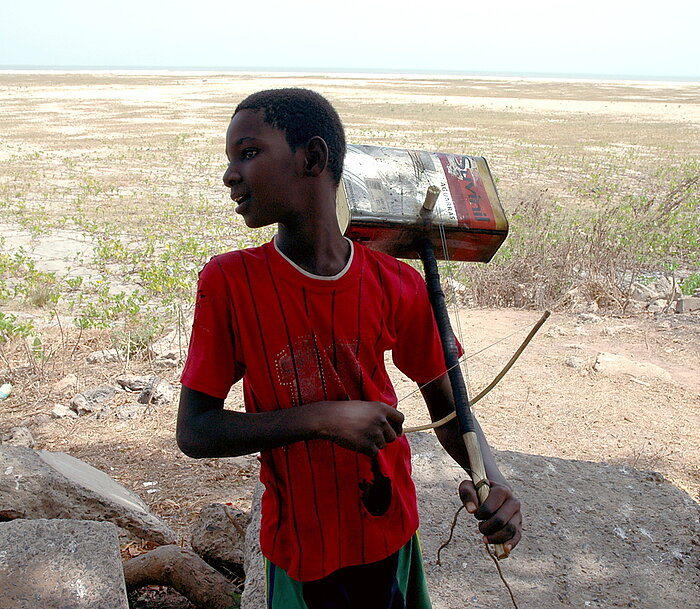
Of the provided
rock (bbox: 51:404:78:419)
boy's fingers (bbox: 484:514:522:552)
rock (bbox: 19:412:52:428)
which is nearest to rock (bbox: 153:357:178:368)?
rock (bbox: 51:404:78:419)

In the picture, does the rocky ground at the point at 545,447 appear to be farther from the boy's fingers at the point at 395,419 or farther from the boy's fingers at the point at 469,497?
the boy's fingers at the point at 395,419

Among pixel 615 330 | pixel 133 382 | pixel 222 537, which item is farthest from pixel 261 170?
pixel 615 330

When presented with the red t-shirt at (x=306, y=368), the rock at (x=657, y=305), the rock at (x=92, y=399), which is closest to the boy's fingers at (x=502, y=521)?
the red t-shirt at (x=306, y=368)

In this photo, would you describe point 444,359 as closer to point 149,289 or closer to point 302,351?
point 302,351

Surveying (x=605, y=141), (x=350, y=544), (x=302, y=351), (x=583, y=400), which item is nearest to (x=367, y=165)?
(x=302, y=351)

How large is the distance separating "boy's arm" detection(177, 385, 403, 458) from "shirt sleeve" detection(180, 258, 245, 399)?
3 centimetres

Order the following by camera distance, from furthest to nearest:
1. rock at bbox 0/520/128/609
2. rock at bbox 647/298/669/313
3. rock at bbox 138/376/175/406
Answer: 1. rock at bbox 647/298/669/313
2. rock at bbox 138/376/175/406
3. rock at bbox 0/520/128/609

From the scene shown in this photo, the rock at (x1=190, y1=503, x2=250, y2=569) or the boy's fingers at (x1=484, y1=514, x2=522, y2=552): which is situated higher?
the boy's fingers at (x1=484, y1=514, x2=522, y2=552)

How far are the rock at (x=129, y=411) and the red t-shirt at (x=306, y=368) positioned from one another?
289 centimetres

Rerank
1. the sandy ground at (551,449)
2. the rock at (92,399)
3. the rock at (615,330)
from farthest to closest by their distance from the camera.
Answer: the rock at (615,330) < the rock at (92,399) < the sandy ground at (551,449)

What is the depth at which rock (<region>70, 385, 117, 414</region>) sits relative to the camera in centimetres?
407

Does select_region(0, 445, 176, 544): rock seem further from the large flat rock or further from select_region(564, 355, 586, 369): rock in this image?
select_region(564, 355, 586, 369): rock

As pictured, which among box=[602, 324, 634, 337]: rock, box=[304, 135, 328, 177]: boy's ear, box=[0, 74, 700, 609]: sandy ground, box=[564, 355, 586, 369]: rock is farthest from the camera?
box=[602, 324, 634, 337]: rock

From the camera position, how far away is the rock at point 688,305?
582cm
